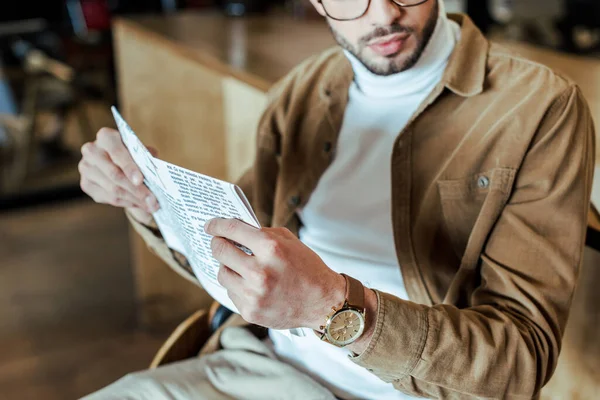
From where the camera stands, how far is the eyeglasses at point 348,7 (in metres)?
1.00

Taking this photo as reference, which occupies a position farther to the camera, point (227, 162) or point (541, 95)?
point (227, 162)

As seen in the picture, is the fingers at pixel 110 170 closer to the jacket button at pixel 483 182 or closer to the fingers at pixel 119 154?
the fingers at pixel 119 154

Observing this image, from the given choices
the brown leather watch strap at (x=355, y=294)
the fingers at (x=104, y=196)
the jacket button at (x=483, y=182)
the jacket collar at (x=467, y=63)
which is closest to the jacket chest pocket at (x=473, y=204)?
the jacket button at (x=483, y=182)

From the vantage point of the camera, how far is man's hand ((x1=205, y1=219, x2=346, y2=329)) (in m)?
0.76

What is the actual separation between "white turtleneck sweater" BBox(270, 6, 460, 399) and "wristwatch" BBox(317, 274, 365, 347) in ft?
0.79

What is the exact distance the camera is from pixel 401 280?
1079 mm

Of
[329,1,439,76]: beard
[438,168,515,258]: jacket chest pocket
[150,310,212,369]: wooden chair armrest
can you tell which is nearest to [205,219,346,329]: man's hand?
[438,168,515,258]: jacket chest pocket

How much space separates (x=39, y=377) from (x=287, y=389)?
153cm

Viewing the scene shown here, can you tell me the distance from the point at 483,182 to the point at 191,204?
15.7 inches

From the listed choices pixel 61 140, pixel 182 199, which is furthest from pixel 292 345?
pixel 61 140

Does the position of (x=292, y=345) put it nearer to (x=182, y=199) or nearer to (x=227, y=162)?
(x=182, y=199)

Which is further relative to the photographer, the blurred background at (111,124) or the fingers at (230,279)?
the blurred background at (111,124)

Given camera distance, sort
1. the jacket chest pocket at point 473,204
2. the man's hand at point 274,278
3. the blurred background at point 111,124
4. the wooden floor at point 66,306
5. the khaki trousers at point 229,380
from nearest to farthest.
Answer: the man's hand at point 274,278
the jacket chest pocket at point 473,204
the khaki trousers at point 229,380
the blurred background at point 111,124
the wooden floor at point 66,306

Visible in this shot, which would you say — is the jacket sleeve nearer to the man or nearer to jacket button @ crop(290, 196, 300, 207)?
the man
